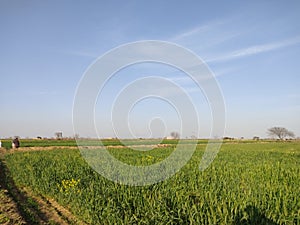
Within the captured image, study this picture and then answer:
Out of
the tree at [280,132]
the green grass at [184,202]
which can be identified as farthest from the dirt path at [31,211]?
the tree at [280,132]

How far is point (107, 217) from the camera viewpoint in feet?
22.0

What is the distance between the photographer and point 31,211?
9141 mm

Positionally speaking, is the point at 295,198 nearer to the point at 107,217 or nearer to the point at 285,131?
the point at 107,217

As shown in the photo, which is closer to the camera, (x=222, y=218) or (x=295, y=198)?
(x=222, y=218)

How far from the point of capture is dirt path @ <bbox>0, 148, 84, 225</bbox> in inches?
312

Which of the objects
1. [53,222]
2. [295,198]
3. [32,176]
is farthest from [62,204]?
[295,198]

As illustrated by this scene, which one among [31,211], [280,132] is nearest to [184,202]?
[31,211]

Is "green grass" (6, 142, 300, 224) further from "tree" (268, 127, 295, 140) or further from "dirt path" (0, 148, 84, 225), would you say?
"tree" (268, 127, 295, 140)

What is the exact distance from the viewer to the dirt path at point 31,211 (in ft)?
26.0

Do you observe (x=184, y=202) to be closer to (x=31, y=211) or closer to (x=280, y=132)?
(x=31, y=211)

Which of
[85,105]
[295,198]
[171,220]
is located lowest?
[171,220]

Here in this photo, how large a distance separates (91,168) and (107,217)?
19.5 feet

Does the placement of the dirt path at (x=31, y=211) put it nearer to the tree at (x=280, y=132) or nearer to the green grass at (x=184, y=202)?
the green grass at (x=184, y=202)

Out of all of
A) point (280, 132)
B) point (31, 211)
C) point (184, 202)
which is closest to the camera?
point (184, 202)
